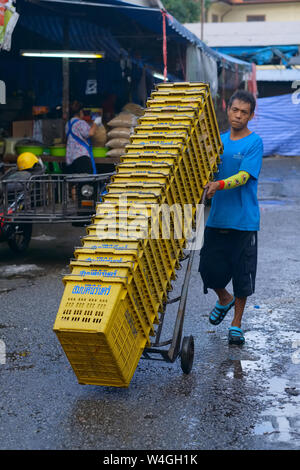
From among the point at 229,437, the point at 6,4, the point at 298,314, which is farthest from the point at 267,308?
the point at 6,4

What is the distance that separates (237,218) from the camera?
5535 mm

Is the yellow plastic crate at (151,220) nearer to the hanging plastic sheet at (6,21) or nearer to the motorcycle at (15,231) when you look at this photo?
the motorcycle at (15,231)

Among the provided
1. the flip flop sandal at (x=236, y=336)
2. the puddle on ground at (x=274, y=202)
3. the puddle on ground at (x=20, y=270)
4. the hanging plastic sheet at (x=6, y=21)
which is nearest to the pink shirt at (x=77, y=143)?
the hanging plastic sheet at (x=6, y=21)

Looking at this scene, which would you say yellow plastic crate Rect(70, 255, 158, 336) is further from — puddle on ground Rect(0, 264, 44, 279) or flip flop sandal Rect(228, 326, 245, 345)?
puddle on ground Rect(0, 264, 44, 279)

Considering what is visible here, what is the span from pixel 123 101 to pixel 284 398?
12.3 m

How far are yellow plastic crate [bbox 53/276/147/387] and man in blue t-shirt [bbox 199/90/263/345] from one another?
1.40 m

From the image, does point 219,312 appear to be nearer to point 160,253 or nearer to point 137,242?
point 160,253

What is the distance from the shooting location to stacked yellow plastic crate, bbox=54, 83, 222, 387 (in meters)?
4.25

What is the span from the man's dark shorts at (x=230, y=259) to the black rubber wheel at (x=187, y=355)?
2.77 feet

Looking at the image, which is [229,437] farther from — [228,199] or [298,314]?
[298,314]

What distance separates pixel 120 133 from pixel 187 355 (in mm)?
7780

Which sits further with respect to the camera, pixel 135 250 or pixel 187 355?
pixel 187 355
